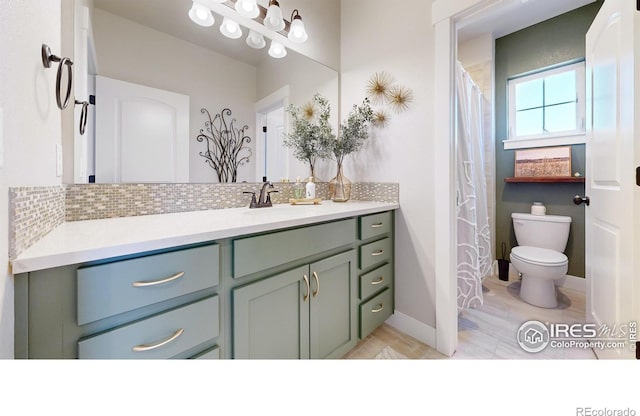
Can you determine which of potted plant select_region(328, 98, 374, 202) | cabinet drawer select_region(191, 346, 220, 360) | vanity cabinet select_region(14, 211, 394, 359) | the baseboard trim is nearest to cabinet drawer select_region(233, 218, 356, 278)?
vanity cabinet select_region(14, 211, 394, 359)

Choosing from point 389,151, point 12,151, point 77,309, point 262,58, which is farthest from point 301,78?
point 77,309

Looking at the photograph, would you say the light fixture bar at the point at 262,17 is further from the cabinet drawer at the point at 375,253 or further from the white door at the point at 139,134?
the cabinet drawer at the point at 375,253

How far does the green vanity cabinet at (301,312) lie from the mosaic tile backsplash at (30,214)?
1.72 feet

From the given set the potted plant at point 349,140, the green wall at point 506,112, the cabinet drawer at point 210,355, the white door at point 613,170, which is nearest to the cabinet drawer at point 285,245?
the cabinet drawer at point 210,355

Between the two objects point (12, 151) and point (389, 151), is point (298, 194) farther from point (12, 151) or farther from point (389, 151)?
point (12, 151)

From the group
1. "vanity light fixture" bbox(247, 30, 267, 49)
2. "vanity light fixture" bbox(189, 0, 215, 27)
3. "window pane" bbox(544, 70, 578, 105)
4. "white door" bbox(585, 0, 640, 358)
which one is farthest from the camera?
"window pane" bbox(544, 70, 578, 105)

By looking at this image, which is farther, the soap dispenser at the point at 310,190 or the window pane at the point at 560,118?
the window pane at the point at 560,118

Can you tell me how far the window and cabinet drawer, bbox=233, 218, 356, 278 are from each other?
238 cm

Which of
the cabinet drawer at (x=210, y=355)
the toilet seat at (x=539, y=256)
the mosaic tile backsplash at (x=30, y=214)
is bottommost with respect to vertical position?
the cabinet drawer at (x=210, y=355)

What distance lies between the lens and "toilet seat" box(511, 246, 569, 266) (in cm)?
183

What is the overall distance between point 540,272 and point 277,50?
2515 mm

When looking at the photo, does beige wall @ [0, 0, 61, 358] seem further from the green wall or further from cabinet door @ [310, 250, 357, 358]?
the green wall

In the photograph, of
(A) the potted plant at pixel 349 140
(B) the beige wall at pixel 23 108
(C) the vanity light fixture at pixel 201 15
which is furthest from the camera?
(A) the potted plant at pixel 349 140

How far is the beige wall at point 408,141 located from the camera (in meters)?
1.51
